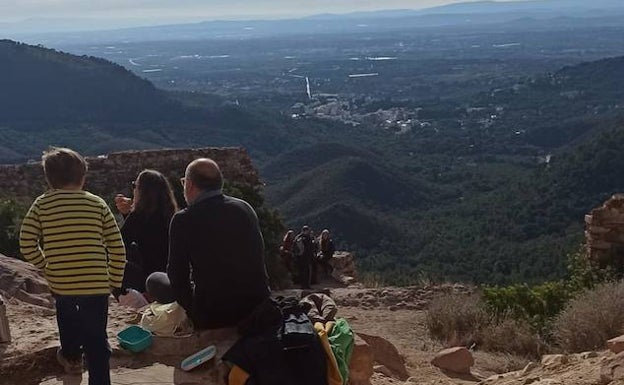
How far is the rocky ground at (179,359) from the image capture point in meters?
4.88

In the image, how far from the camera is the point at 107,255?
16.0 feet

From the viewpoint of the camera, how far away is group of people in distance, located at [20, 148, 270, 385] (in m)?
4.37

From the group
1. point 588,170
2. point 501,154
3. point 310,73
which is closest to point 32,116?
point 501,154

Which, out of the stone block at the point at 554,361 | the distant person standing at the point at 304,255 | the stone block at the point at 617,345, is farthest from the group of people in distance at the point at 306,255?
the stone block at the point at 617,345

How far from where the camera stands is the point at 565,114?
274 feet

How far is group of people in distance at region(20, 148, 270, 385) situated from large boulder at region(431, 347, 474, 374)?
2925 millimetres

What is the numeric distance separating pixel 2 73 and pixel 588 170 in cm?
4852

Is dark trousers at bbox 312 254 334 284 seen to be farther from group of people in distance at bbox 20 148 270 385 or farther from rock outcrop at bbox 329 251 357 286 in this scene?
group of people in distance at bbox 20 148 270 385

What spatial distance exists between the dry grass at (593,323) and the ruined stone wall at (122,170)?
8.03 metres

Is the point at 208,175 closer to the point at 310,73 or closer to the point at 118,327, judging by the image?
the point at 118,327

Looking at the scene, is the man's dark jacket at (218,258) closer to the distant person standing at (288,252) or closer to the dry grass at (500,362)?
the dry grass at (500,362)

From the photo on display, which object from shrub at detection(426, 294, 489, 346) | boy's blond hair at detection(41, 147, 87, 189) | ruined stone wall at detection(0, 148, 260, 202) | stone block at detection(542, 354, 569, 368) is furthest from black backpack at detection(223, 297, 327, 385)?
ruined stone wall at detection(0, 148, 260, 202)

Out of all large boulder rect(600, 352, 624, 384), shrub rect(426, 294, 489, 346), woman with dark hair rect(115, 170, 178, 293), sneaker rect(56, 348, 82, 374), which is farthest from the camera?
shrub rect(426, 294, 489, 346)

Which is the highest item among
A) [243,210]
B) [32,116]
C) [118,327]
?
[243,210]
